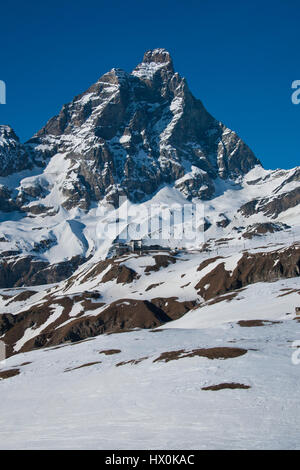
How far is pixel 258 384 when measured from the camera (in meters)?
35.3

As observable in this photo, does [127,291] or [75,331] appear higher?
[127,291]

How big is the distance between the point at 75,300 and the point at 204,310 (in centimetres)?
7095

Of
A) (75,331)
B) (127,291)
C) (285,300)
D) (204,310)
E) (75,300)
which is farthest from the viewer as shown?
(127,291)

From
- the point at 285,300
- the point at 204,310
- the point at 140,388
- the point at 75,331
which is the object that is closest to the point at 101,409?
the point at 140,388

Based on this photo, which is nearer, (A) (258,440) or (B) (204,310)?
(A) (258,440)

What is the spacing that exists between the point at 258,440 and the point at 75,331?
12406 cm

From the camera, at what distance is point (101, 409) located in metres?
36.5
